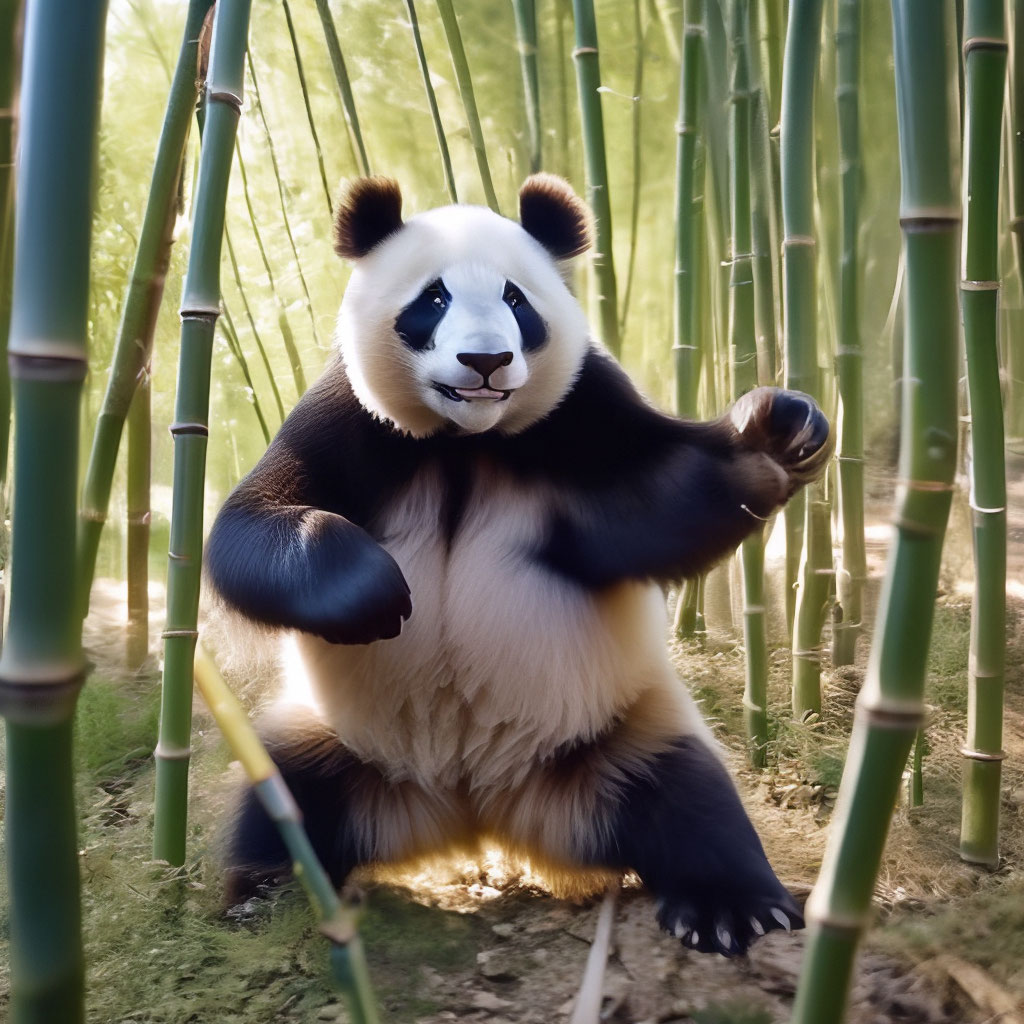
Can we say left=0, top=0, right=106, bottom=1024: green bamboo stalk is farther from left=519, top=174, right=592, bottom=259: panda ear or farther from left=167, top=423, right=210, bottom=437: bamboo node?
left=519, top=174, right=592, bottom=259: panda ear

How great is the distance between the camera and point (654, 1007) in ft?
3.42

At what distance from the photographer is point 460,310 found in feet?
4.17

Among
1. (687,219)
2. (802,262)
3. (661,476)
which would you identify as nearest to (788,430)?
(661,476)

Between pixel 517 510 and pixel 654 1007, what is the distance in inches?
24.1

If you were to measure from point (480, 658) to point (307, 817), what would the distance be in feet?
0.98

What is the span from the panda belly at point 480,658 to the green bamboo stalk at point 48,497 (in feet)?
2.61

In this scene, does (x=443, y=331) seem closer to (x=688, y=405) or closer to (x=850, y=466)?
(x=688, y=405)

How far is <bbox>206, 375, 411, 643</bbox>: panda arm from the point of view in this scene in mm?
1186

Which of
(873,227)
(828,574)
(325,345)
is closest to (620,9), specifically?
(873,227)

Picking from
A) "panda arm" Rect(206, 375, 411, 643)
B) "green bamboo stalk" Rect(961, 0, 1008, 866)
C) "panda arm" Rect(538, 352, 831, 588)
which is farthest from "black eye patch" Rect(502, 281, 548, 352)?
"green bamboo stalk" Rect(961, 0, 1008, 866)

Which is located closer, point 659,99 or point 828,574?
point 828,574

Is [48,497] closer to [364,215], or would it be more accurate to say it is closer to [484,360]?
[484,360]

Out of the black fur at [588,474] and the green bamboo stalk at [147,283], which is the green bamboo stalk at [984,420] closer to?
the black fur at [588,474]

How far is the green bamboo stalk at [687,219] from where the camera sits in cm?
170
